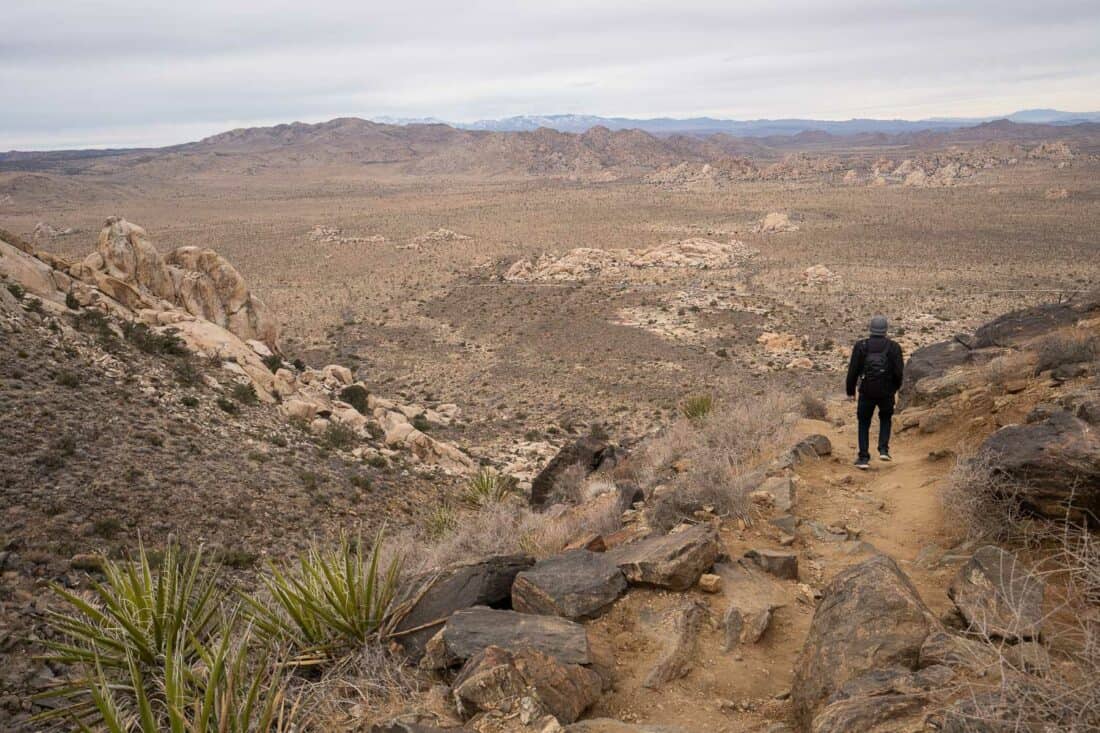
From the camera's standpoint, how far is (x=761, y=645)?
4066 millimetres

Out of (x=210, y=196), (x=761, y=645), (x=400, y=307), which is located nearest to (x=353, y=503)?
(x=761, y=645)

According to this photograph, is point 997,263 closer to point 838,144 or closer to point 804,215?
point 804,215

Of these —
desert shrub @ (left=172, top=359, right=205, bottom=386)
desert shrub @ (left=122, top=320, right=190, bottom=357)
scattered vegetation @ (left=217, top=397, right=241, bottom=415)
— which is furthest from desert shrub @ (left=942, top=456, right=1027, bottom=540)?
desert shrub @ (left=122, top=320, right=190, bottom=357)

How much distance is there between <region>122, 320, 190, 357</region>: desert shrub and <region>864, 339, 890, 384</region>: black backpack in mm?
12728

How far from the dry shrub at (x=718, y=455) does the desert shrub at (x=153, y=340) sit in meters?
10.0

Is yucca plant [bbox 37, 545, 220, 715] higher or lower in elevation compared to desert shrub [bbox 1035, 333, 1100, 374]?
lower

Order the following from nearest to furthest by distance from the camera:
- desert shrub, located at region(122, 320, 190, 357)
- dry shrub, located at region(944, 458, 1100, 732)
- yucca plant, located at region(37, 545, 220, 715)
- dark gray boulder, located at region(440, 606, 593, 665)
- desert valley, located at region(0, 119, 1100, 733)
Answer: dry shrub, located at region(944, 458, 1100, 732) < desert valley, located at region(0, 119, 1100, 733) < dark gray boulder, located at region(440, 606, 593, 665) < yucca plant, located at region(37, 545, 220, 715) < desert shrub, located at region(122, 320, 190, 357)

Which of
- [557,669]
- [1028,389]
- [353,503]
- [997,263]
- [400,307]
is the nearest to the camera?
[557,669]

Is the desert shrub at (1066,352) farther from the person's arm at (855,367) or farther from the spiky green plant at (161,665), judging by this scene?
the spiky green plant at (161,665)

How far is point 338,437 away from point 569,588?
9.90m

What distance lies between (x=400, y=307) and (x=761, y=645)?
29355mm

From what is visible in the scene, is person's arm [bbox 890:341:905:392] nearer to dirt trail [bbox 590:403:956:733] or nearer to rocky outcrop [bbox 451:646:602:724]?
dirt trail [bbox 590:403:956:733]

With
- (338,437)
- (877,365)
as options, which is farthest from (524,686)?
(338,437)

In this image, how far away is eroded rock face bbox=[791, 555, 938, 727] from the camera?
3186mm
